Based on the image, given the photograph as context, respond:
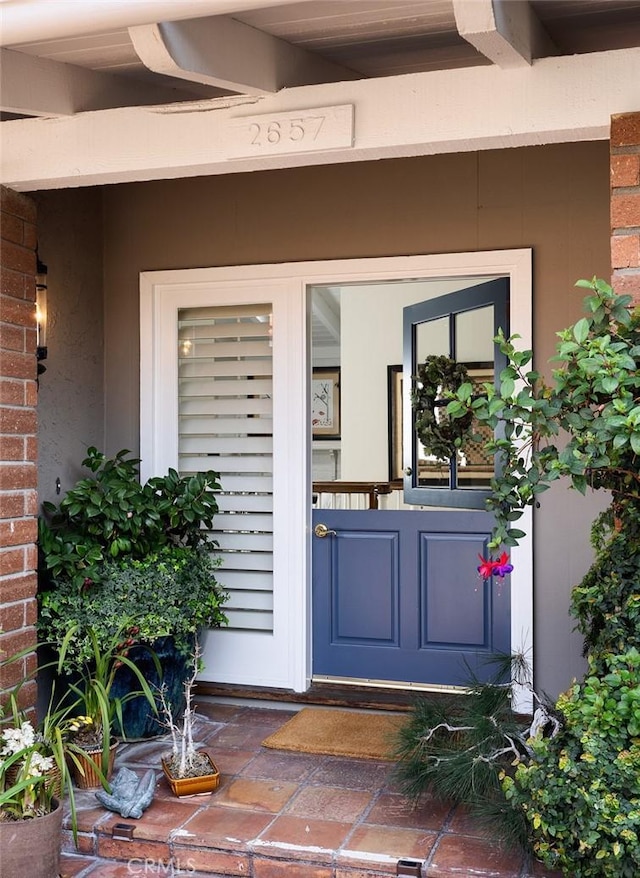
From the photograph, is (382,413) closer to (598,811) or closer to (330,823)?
(330,823)

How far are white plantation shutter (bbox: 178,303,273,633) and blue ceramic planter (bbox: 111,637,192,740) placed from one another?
2.03 feet

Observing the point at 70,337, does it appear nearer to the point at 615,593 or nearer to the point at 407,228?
the point at 407,228

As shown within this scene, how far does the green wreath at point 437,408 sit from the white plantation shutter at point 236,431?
0.76m

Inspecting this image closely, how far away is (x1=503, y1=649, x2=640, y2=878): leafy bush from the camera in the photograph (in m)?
2.14

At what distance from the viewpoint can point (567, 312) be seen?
3.87 metres

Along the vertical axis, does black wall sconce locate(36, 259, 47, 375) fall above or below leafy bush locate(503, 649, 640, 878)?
above

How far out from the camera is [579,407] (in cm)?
222

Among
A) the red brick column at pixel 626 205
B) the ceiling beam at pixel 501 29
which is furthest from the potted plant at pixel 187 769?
the ceiling beam at pixel 501 29

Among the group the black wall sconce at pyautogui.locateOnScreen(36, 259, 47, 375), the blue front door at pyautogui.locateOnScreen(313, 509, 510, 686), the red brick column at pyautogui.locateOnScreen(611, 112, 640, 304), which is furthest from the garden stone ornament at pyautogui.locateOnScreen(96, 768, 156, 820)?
the red brick column at pyautogui.locateOnScreen(611, 112, 640, 304)

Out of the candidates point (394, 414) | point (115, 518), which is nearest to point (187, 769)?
point (115, 518)

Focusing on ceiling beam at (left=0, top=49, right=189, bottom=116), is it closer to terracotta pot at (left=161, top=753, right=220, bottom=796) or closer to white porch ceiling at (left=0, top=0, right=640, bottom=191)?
white porch ceiling at (left=0, top=0, right=640, bottom=191)

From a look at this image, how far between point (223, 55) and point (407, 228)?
1624 millimetres

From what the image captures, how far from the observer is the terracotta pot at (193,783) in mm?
3166

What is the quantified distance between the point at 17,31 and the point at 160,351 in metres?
2.28
